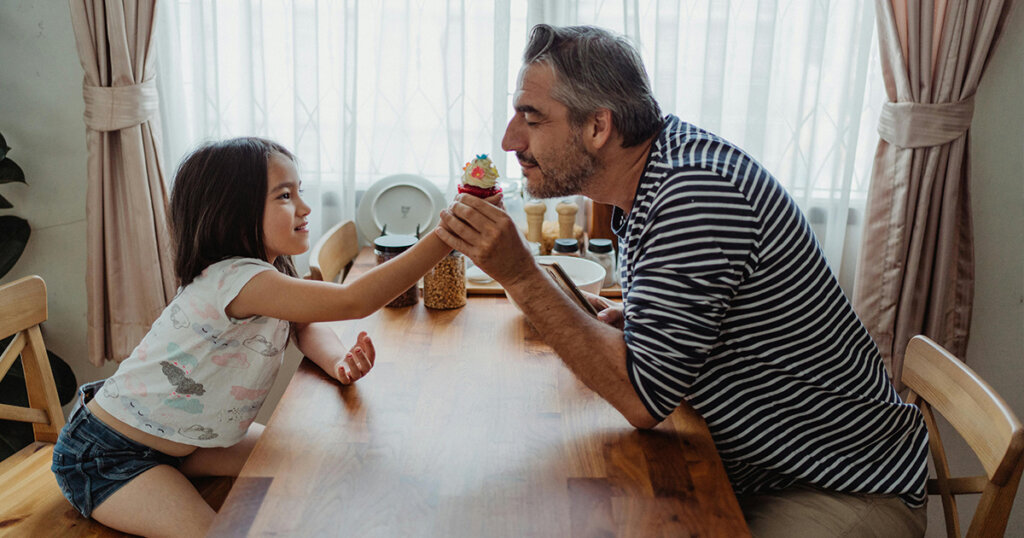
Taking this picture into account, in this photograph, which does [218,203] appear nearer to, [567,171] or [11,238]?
[567,171]

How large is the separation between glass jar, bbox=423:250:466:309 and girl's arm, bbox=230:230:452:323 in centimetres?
32

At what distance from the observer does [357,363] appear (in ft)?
4.48

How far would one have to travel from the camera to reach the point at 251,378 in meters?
1.44

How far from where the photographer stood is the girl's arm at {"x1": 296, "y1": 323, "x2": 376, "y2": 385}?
1.36m

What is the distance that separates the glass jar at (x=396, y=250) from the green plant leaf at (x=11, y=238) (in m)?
1.41

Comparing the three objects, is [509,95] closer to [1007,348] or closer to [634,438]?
[634,438]

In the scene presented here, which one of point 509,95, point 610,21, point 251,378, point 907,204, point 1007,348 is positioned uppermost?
point 610,21

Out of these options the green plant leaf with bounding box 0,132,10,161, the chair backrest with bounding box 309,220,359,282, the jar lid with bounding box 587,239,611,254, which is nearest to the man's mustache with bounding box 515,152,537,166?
the jar lid with bounding box 587,239,611,254

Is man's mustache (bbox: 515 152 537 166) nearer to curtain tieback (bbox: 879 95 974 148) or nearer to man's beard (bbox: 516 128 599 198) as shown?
man's beard (bbox: 516 128 599 198)

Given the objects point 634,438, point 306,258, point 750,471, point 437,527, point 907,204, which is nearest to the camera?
point 437,527

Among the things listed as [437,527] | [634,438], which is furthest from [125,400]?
[634,438]

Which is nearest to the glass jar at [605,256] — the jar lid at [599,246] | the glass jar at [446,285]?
the jar lid at [599,246]

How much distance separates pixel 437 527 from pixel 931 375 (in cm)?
97

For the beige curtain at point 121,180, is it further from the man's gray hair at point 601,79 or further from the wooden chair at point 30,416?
the man's gray hair at point 601,79
